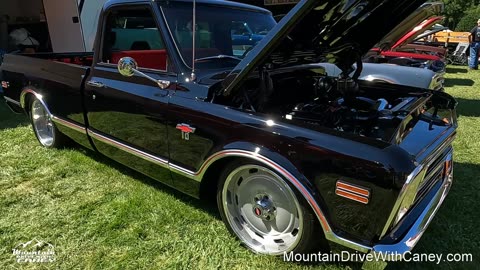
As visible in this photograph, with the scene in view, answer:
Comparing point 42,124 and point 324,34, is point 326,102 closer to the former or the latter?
point 324,34

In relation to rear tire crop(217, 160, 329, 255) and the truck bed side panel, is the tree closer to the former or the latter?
the truck bed side panel

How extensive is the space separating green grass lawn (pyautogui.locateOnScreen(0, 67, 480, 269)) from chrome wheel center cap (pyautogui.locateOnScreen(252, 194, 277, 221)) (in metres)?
0.27

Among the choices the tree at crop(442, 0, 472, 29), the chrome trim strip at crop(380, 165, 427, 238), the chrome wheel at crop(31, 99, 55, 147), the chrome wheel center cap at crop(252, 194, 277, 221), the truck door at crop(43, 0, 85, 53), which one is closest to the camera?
the chrome trim strip at crop(380, 165, 427, 238)

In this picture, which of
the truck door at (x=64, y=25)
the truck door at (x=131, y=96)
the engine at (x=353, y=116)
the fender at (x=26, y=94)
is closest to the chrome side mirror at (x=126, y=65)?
the truck door at (x=131, y=96)

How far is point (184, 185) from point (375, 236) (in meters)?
1.43

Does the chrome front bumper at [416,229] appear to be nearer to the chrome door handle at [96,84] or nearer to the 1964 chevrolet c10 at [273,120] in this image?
the 1964 chevrolet c10 at [273,120]

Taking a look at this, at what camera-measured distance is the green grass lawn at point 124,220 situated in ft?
8.09

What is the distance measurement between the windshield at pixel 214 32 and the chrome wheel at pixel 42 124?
2369 millimetres

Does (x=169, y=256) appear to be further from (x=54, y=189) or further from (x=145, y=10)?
(x=145, y=10)

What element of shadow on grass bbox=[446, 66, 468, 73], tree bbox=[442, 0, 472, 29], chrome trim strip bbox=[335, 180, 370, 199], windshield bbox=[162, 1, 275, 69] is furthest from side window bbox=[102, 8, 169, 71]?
tree bbox=[442, 0, 472, 29]

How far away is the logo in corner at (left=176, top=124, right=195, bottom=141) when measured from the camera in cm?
Result: 259

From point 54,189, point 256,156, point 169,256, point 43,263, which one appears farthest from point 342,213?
point 54,189

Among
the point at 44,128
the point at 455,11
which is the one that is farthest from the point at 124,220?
the point at 455,11

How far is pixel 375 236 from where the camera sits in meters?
1.94
